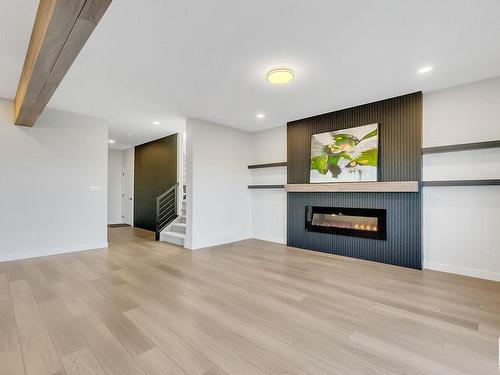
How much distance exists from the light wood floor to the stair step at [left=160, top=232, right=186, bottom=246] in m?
1.59

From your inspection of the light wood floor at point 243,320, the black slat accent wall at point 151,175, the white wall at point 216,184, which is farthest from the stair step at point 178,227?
the light wood floor at point 243,320

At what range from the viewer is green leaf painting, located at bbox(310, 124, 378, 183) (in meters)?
4.20

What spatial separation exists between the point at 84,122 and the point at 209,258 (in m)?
3.78

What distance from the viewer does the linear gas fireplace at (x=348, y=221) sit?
13.7 feet

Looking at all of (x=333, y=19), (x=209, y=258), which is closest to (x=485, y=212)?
(x=333, y=19)

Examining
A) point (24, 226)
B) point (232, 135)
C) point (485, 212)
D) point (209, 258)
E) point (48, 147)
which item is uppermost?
point (232, 135)

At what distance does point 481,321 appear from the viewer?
225cm

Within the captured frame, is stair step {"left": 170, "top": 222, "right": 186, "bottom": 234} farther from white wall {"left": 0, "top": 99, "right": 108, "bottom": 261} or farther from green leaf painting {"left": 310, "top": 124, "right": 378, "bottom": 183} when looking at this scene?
green leaf painting {"left": 310, "top": 124, "right": 378, "bottom": 183}

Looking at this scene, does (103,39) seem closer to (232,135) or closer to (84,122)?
(84,122)

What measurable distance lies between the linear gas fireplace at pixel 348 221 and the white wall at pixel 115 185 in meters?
7.15

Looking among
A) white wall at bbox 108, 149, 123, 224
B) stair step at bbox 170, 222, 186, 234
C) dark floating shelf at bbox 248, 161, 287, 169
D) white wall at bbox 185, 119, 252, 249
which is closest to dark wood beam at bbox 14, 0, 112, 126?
white wall at bbox 185, 119, 252, 249

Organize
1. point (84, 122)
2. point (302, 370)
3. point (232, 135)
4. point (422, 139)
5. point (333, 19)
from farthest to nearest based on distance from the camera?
1. point (232, 135)
2. point (84, 122)
3. point (422, 139)
4. point (333, 19)
5. point (302, 370)

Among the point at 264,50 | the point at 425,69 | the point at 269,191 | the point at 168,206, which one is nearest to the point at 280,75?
the point at 264,50

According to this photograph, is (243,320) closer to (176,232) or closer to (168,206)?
(176,232)
